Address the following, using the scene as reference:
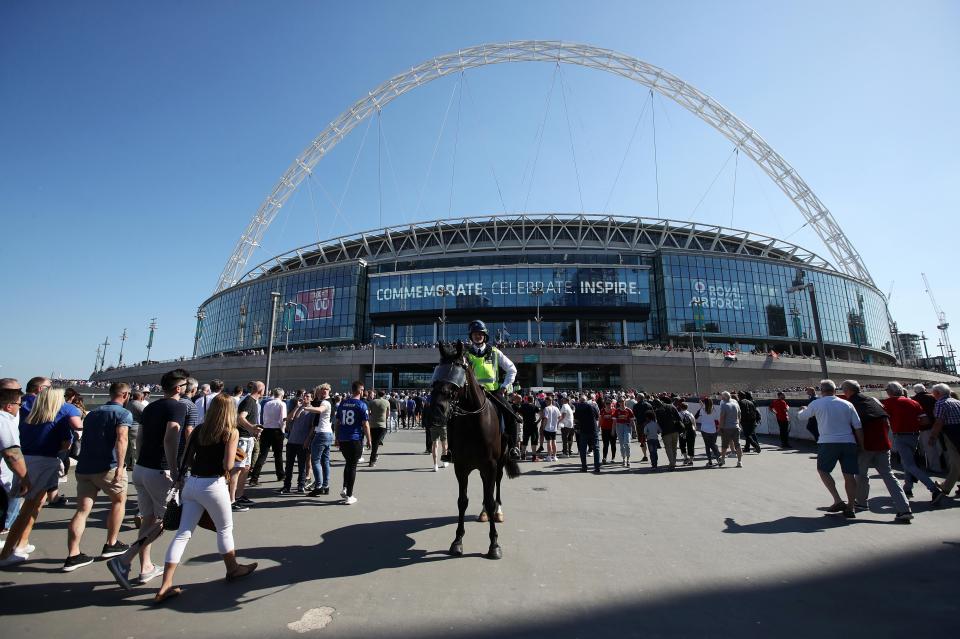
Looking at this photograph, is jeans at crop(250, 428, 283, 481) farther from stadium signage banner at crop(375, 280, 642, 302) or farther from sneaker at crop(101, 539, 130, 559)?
stadium signage banner at crop(375, 280, 642, 302)

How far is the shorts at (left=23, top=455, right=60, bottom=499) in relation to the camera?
5.04 m

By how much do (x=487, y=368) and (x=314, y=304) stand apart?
70000 millimetres

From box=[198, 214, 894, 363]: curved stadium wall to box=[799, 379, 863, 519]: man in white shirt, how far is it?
5093 cm

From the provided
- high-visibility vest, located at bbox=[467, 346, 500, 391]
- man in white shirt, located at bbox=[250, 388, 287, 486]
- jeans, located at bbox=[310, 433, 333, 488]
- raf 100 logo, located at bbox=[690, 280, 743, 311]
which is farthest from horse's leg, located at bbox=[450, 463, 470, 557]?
raf 100 logo, located at bbox=[690, 280, 743, 311]

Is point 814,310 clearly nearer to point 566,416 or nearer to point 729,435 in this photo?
point 729,435

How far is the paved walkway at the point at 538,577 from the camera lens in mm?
3504

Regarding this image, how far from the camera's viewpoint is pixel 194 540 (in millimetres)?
5723

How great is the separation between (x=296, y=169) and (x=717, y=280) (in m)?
83.3

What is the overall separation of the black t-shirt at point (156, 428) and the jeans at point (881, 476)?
9905 mm

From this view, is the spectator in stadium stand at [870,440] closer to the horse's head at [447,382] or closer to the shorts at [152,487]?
the horse's head at [447,382]

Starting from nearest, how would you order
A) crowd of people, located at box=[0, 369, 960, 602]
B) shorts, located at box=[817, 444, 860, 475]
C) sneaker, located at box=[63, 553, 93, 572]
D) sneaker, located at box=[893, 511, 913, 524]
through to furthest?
crowd of people, located at box=[0, 369, 960, 602] → sneaker, located at box=[63, 553, 93, 572] → sneaker, located at box=[893, 511, 913, 524] → shorts, located at box=[817, 444, 860, 475]

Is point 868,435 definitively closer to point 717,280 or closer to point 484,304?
point 484,304

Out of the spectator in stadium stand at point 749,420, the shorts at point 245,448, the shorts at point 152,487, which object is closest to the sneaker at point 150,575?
the shorts at point 152,487

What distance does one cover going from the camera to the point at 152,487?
4.71 meters
